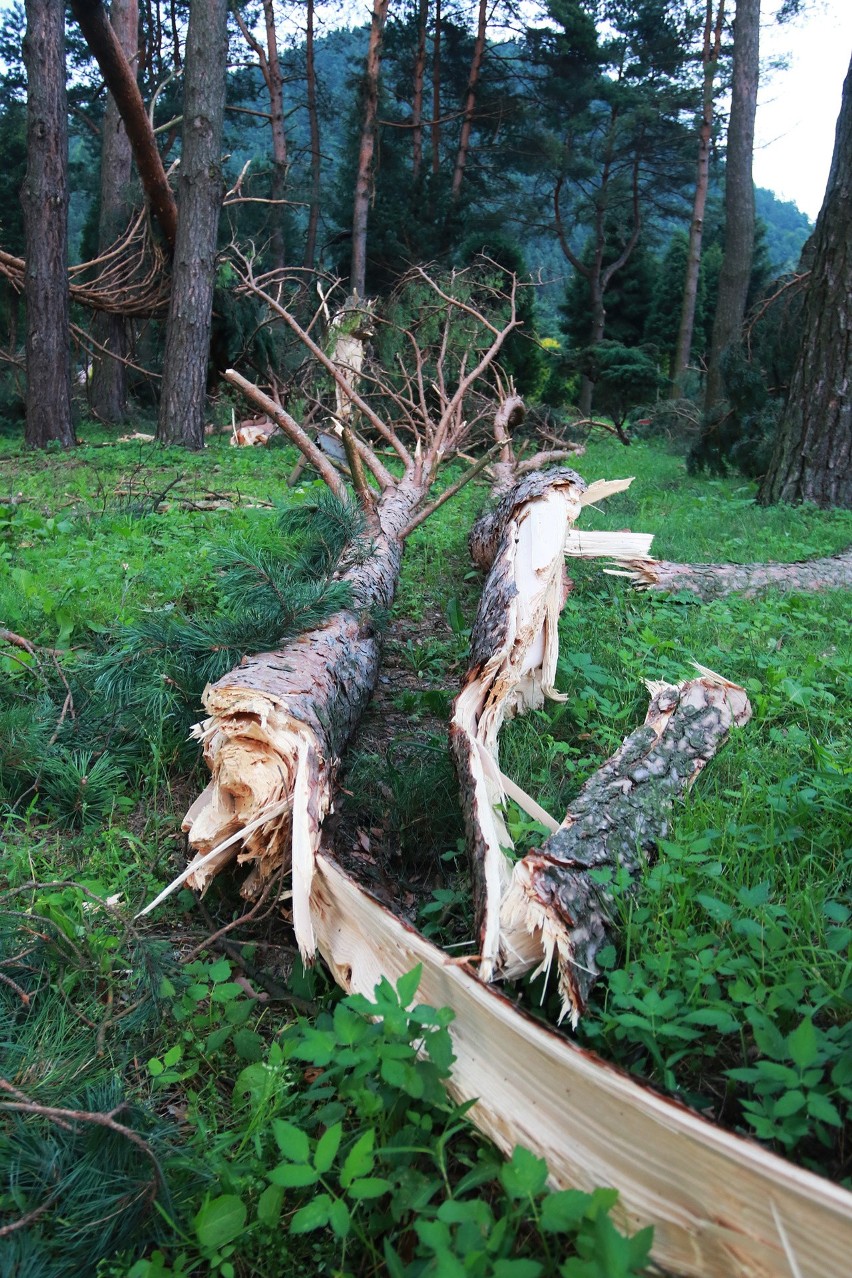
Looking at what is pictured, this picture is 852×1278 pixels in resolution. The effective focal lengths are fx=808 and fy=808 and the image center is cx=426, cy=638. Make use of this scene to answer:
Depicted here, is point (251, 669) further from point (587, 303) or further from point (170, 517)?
point (587, 303)

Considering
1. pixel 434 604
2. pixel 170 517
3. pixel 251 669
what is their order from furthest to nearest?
pixel 170 517, pixel 434 604, pixel 251 669

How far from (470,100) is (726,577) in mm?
18021

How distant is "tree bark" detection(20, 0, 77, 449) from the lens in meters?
7.99

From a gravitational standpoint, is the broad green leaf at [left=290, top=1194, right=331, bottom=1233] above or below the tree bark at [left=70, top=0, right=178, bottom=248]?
below

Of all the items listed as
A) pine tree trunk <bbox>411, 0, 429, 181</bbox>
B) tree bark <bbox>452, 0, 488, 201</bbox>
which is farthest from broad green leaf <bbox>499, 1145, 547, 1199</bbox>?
pine tree trunk <bbox>411, 0, 429, 181</bbox>

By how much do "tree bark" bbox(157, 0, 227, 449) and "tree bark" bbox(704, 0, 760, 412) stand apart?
22.6ft

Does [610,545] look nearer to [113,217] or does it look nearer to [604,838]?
[604,838]

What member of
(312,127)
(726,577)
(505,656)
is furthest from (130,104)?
(312,127)

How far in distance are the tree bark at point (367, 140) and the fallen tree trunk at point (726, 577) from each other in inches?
473

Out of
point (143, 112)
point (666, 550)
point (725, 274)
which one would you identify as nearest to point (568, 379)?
point (725, 274)

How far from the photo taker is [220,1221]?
1.26 meters

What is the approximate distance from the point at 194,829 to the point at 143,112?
9.35m

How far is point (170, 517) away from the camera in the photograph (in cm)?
528

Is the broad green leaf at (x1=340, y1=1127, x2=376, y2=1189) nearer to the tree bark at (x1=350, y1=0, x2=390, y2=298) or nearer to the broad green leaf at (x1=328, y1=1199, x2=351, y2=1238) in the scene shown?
the broad green leaf at (x1=328, y1=1199, x2=351, y2=1238)
